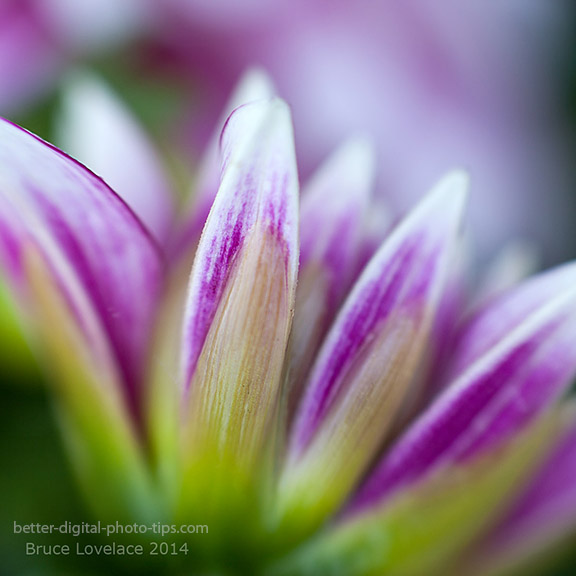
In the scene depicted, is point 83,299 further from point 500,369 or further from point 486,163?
point 486,163

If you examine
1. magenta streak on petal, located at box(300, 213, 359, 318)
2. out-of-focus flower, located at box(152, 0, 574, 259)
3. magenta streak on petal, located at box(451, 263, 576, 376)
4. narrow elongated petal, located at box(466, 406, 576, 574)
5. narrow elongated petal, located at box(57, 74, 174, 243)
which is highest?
out-of-focus flower, located at box(152, 0, 574, 259)

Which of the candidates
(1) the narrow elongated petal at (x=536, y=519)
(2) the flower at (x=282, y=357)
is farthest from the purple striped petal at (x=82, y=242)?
(1) the narrow elongated petal at (x=536, y=519)

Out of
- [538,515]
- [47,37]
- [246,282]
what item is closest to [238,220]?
[246,282]

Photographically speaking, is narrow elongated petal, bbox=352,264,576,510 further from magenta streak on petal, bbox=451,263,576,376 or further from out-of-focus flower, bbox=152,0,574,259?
out-of-focus flower, bbox=152,0,574,259

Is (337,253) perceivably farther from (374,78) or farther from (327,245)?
(374,78)

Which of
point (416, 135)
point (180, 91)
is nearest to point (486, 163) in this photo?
point (416, 135)

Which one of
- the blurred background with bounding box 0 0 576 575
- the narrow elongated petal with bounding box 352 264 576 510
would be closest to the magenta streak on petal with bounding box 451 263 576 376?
the narrow elongated petal with bounding box 352 264 576 510

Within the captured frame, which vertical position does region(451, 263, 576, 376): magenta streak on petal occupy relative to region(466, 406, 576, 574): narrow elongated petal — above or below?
above
